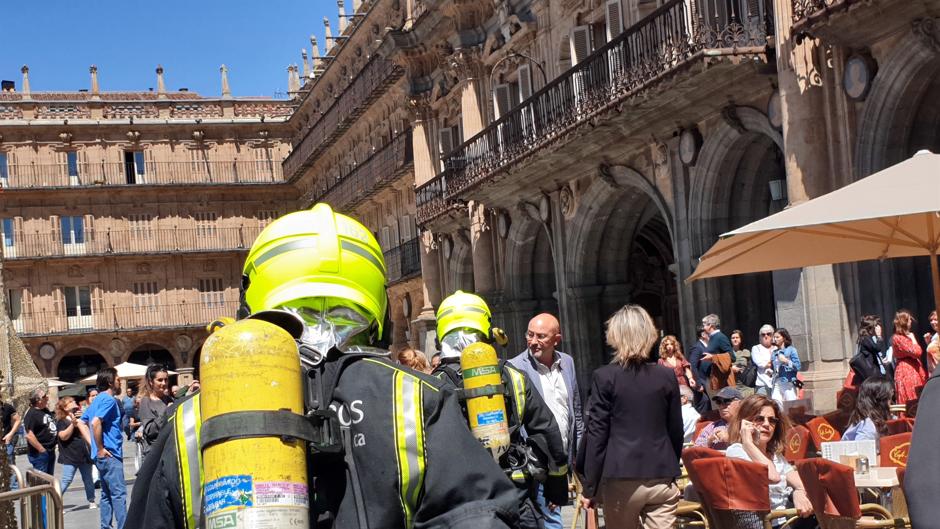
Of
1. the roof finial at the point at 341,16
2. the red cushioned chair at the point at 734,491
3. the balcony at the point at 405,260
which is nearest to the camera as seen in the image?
the red cushioned chair at the point at 734,491

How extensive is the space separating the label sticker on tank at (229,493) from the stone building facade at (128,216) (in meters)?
51.4

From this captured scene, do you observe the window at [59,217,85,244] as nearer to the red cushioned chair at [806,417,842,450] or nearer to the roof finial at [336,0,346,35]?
the roof finial at [336,0,346,35]

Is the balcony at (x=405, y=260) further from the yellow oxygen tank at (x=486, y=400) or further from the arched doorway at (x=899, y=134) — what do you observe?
the yellow oxygen tank at (x=486, y=400)

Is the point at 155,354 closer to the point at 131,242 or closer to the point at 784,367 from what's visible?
the point at 131,242

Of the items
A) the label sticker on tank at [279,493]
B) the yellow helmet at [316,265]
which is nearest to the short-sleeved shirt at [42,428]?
the yellow helmet at [316,265]

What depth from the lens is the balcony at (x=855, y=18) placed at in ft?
38.3

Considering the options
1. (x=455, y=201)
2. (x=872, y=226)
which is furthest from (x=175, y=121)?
(x=872, y=226)

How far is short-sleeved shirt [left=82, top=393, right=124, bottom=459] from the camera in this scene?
38.6ft

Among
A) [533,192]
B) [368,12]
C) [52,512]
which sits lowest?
[52,512]

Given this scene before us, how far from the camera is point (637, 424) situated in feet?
20.2

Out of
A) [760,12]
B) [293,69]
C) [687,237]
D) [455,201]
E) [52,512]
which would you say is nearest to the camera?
[52,512]

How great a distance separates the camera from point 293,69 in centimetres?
5956

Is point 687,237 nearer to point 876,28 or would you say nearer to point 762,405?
point 876,28

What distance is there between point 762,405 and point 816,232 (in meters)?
1.72
